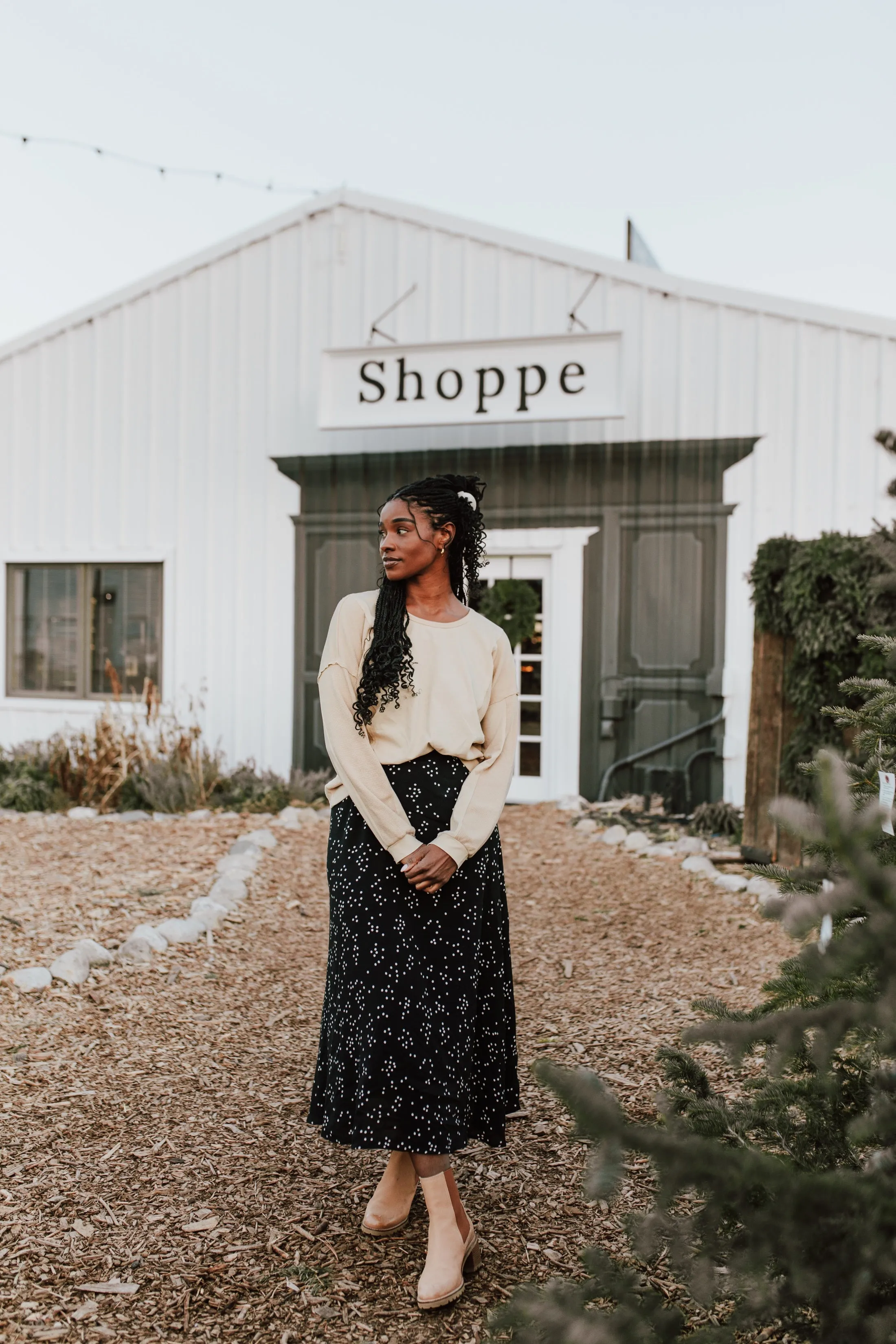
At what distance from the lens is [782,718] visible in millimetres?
5852

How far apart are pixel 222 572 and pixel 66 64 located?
4.83 metres

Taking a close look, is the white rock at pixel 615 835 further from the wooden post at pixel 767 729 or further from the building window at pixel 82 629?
the building window at pixel 82 629

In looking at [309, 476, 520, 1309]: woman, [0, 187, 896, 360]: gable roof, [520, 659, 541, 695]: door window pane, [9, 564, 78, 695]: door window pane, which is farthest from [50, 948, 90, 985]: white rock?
[0, 187, 896, 360]: gable roof

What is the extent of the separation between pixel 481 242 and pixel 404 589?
7054 mm

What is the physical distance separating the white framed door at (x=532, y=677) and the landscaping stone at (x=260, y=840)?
8.33 ft

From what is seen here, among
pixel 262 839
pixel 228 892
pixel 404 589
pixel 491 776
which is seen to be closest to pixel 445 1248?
pixel 491 776

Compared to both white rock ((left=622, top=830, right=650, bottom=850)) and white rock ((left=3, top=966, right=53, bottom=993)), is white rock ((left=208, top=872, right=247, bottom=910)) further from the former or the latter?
white rock ((left=622, top=830, right=650, bottom=850))

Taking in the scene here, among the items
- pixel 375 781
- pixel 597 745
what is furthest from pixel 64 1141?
pixel 597 745

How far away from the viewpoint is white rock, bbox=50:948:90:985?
3.93m

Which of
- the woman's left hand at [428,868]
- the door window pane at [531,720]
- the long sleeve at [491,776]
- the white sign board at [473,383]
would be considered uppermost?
the white sign board at [473,383]

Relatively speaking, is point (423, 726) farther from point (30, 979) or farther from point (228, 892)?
point (228, 892)

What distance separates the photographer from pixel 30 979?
152 inches

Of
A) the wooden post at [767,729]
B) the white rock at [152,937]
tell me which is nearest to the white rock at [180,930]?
the white rock at [152,937]

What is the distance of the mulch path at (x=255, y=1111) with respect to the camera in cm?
211
